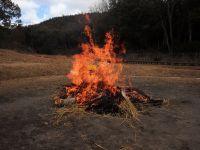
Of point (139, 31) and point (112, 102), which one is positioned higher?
point (139, 31)

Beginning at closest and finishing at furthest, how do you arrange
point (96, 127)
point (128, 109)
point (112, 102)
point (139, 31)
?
point (96, 127) < point (128, 109) < point (112, 102) < point (139, 31)

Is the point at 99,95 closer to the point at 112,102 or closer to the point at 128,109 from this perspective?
the point at 112,102

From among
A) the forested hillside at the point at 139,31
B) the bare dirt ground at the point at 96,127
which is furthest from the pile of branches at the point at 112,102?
the forested hillside at the point at 139,31

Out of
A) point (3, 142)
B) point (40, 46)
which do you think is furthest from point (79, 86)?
point (40, 46)

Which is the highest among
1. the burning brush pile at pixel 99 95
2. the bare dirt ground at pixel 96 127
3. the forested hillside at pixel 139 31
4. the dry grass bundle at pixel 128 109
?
the forested hillside at pixel 139 31

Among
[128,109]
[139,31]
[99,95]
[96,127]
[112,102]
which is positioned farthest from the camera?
[139,31]

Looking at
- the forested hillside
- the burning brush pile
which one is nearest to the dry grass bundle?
the burning brush pile

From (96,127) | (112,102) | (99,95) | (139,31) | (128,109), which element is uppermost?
(139,31)

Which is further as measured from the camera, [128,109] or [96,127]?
[128,109]

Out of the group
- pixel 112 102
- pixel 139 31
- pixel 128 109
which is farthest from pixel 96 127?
pixel 139 31

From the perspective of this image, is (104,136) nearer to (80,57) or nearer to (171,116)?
(171,116)

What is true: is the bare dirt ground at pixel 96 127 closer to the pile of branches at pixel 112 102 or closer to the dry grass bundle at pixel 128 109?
the dry grass bundle at pixel 128 109

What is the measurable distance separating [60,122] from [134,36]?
33.8 m

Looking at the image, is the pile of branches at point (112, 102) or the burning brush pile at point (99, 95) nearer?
the pile of branches at point (112, 102)
